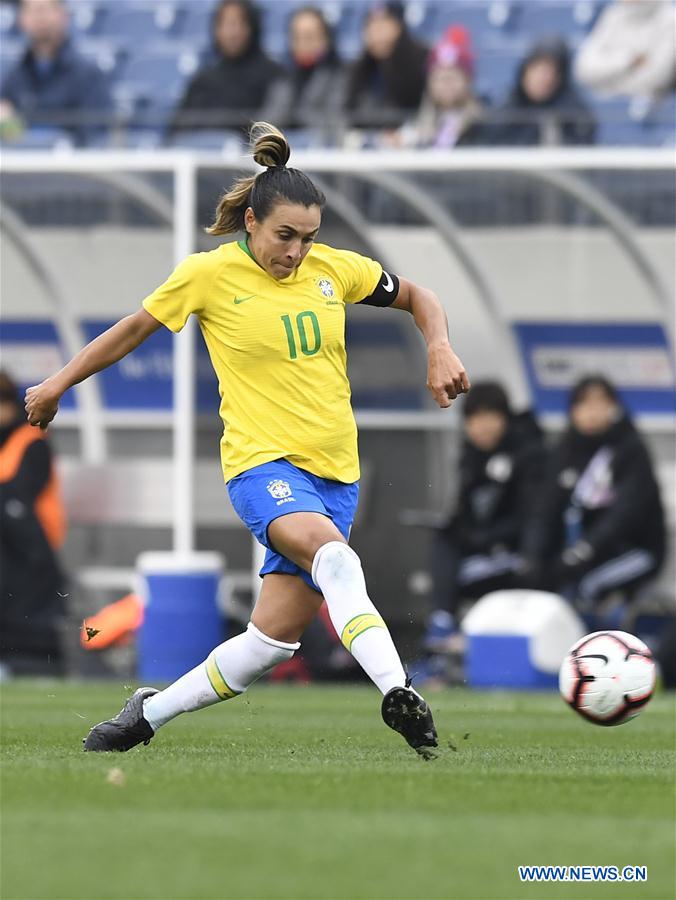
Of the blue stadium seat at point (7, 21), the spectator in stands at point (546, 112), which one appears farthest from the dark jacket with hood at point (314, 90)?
the blue stadium seat at point (7, 21)

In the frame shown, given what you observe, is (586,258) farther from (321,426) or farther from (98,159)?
(321,426)

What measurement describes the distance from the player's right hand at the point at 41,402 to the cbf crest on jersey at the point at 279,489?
710 millimetres

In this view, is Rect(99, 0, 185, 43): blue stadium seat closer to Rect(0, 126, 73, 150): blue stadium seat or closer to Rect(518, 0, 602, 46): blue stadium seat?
Rect(518, 0, 602, 46): blue stadium seat

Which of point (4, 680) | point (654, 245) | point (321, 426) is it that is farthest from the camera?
point (654, 245)

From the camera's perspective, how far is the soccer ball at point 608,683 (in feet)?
23.0

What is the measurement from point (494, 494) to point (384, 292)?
654 cm

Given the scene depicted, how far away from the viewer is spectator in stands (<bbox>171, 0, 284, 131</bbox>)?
14148mm

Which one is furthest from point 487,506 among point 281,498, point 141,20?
point 281,498

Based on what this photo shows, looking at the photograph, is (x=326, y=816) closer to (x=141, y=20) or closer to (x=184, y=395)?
(x=184, y=395)

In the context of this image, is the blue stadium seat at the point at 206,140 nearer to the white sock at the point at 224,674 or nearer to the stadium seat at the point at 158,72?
the stadium seat at the point at 158,72

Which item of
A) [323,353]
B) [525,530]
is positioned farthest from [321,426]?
[525,530]

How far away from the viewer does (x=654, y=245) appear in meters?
14.0

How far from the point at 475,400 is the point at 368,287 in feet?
21.3

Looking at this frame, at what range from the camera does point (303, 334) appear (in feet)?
22.0
